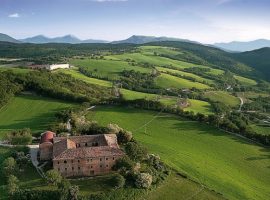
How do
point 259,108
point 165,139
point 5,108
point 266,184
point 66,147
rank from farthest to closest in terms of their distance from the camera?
point 259,108
point 5,108
point 165,139
point 266,184
point 66,147

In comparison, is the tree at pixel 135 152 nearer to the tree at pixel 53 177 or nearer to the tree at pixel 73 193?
the tree at pixel 53 177

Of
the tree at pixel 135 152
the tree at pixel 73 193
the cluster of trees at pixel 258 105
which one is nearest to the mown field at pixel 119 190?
the tree at pixel 73 193

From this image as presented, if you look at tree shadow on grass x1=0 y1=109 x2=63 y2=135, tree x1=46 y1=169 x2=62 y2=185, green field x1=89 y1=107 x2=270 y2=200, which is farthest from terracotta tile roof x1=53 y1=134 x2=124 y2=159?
tree shadow on grass x1=0 y1=109 x2=63 y2=135

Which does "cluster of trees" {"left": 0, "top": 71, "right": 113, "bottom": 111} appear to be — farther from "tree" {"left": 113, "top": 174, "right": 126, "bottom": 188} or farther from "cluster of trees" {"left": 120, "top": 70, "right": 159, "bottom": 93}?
"tree" {"left": 113, "top": 174, "right": 126, "bottom": 188}

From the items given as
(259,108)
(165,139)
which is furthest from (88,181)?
(259,108)

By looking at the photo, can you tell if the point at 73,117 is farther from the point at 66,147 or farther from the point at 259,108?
the point at 259,108

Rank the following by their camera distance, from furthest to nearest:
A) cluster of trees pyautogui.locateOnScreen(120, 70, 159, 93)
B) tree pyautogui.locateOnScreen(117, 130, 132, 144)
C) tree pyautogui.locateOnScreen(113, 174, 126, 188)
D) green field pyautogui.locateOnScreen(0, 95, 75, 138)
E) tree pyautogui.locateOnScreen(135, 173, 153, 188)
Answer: cluster of trees pyautogui.locateOnScreen(120, 70, 159, 93) → green field pyautogui.locateOnScreen(0, 95, 75, 138) → tree pyautogui.locateOnScreen(117, 130, 132, 144) → tree pyautogui.locateOnScreen(135, 173, 153, 188) → tree pyautogui.locateOnScreen(113, 174, 126, 188)
